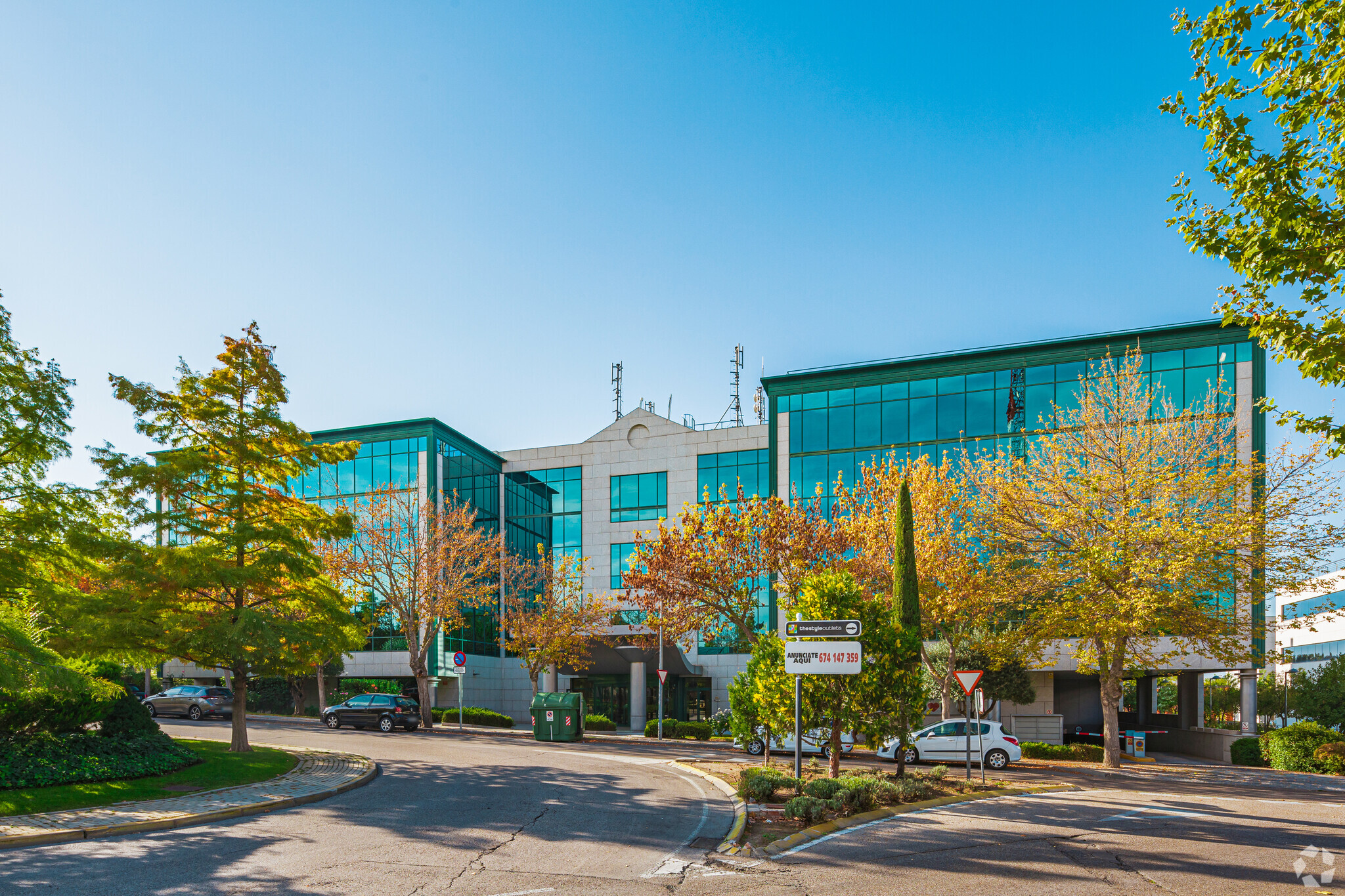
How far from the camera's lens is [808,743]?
2412 cm

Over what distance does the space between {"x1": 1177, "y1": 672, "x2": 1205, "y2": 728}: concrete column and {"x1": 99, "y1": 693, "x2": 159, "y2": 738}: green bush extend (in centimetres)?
4249

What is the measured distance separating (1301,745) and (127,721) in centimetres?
3411

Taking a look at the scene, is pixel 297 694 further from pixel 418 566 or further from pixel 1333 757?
pixel 1333 757

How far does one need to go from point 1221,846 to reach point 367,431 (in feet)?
153

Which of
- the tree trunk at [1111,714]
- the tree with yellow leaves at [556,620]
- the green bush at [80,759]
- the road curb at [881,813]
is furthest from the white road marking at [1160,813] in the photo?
the tree with yellow leaves at [556,620]

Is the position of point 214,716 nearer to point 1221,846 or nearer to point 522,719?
point 522,719

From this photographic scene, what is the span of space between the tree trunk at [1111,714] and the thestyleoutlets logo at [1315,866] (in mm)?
15669

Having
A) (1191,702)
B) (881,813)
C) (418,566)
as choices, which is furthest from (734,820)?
(1191,702)

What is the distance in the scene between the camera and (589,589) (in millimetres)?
47688

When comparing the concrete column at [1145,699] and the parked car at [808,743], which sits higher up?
the parked car at [808,743]

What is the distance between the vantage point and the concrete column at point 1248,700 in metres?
35.0

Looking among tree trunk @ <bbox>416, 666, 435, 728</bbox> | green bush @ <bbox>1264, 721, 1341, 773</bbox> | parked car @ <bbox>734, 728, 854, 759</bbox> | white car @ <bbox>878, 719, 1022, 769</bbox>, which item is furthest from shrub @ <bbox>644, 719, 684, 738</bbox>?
green bush @ <bbox>1264, 721, 1341, 773</bbox>

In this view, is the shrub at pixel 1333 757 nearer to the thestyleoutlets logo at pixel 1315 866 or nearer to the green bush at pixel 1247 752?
the green bush at pixel 1247 752

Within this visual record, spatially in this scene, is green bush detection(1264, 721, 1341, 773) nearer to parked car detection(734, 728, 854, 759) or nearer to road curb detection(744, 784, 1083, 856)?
road curb detection(744, 784, 1083, 856)
